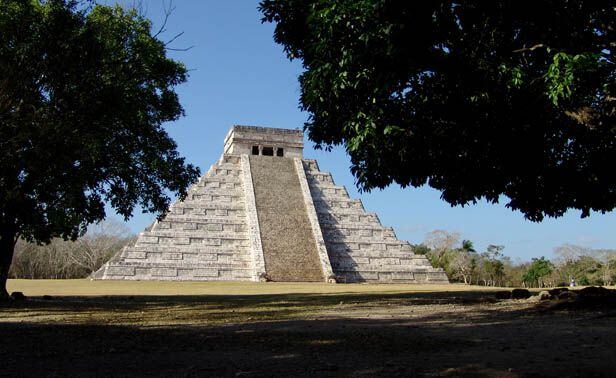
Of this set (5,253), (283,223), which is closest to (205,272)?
(283,223)

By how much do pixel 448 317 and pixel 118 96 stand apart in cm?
742

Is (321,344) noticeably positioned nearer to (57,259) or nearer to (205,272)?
(205,272)

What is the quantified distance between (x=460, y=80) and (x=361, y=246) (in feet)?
96.6

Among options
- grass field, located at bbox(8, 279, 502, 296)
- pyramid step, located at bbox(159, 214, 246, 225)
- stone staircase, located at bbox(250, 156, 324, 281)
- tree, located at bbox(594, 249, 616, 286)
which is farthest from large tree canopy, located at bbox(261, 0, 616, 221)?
tree, located at bbox(594, 249, 616, 286)

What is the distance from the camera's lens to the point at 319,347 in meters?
6.14

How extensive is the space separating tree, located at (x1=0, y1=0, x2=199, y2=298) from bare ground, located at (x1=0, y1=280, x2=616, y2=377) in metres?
3.22

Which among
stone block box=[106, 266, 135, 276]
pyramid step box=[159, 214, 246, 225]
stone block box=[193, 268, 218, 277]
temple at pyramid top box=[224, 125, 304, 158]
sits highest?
temple at pyramid top box=[224, 125, 304, 158]

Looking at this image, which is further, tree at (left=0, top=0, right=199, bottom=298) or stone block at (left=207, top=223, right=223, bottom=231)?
stone block at (left=207, top=223, right=223, bottom=231)

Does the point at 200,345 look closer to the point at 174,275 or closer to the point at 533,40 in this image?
the point at 533,40

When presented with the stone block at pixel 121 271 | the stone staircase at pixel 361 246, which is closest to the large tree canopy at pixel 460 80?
the stone staircase at pixel 361 246

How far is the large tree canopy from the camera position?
7.86m

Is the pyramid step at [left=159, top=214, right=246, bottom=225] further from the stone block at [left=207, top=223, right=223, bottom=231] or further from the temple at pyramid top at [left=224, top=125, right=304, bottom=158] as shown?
the temple at pyramid top at [left=224, top=125, right=304, bottom=158]

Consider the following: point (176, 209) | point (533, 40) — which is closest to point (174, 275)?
point (176, 209)

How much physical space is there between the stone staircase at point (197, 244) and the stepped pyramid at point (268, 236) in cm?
6
